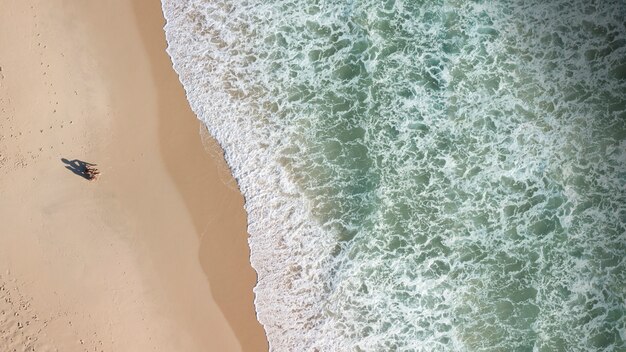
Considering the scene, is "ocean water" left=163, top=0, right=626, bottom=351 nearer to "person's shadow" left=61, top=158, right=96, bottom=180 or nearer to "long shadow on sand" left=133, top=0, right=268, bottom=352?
"long shadow on sand" left=133, top=0, right=268, bottom=352

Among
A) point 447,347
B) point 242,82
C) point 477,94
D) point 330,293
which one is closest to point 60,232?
point 242,82

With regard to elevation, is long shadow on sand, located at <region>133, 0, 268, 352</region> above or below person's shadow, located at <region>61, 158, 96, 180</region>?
below

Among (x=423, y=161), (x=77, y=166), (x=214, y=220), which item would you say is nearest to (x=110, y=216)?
(x=77, y=166)

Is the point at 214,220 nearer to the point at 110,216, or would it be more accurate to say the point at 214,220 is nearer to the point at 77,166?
the point at 110,216

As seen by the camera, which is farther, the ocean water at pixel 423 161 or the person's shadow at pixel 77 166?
the ocean water at pixel 423 161

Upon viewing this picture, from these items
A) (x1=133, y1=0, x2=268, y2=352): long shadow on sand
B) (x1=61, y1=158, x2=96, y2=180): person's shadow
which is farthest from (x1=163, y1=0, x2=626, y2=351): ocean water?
(x1=61, y1=158, x2=96, y2=180): person's shadow

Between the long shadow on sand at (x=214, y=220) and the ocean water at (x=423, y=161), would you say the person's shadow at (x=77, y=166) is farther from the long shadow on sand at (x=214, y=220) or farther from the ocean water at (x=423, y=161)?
the ocean water at (x=423, y=161)

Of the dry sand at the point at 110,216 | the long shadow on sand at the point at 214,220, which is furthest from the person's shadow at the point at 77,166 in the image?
the long shadow on sand at the point at 214,220
